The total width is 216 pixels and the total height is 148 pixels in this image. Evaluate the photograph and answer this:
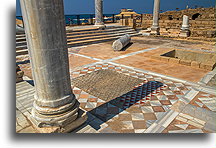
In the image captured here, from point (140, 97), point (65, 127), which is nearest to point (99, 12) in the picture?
point (140, 97)

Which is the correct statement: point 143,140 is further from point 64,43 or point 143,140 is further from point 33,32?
point 33,32

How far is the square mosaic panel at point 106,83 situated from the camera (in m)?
4.18

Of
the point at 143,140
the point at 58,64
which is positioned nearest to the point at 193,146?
the point at 143,140

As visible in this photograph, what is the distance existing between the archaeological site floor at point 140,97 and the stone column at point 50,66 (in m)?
0.34

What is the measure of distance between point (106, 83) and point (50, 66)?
109 inches

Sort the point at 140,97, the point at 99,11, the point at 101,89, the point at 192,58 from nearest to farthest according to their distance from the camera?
1. the point at 140,97
2. the point at 101,89
3. the point at 192,58
4. the point at 99,11

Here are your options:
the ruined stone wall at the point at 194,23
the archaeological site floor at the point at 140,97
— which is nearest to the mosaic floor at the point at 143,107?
the archaeological site floor at the point at 140,97

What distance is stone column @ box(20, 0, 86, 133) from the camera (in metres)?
1.90

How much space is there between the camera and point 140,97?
398 centimetres

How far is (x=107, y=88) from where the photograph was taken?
446 centimetres

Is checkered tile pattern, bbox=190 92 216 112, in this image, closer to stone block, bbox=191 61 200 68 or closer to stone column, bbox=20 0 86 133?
stone block, bbox=191 61 200 68

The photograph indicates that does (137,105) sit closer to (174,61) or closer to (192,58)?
(174,61)

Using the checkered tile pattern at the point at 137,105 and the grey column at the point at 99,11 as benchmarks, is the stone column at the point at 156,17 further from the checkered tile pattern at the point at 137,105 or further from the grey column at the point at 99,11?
the checkered tile pattern at the point at 137,105

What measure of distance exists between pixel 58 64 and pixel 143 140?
1763 millimetres
